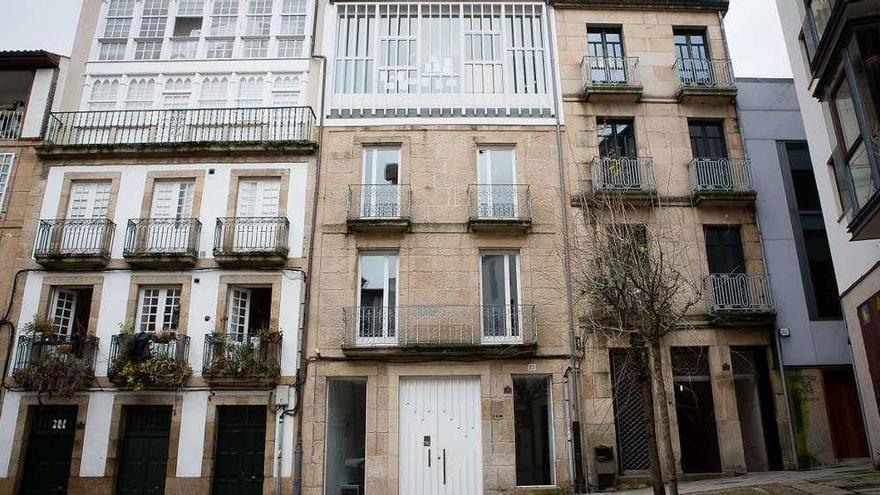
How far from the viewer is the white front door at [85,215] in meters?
16.2

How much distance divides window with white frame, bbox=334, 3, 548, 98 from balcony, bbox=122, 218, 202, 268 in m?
6.08

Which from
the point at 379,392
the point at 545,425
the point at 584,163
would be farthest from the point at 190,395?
the point at 584,163

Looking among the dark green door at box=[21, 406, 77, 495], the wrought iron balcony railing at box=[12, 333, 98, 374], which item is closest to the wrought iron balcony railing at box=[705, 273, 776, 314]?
the wrought iron balcony railing at box=[12, 333, 98, 374]

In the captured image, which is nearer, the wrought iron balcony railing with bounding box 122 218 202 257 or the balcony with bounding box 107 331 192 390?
the balcony with bounding box 107 331 192 390

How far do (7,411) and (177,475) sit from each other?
4.84 m

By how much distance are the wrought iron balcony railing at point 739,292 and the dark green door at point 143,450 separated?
47.4ft

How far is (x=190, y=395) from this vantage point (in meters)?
15.1

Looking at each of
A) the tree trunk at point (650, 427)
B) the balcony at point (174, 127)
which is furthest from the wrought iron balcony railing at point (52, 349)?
the tree trunk at point (650, 427)

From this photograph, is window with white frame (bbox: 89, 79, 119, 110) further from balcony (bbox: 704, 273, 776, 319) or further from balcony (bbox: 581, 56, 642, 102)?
balcony (bbox: 704, 273, 776, 319)

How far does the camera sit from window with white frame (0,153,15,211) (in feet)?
56.1

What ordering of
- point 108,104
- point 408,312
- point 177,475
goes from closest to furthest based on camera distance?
1. point 177,475
2. point 408,312
3. point 108,104

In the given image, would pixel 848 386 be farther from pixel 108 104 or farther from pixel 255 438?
pixel 108 104

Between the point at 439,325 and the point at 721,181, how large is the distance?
8.81 meters

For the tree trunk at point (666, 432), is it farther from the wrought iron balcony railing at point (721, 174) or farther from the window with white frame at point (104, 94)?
the window with white frame at point (104, 94)
